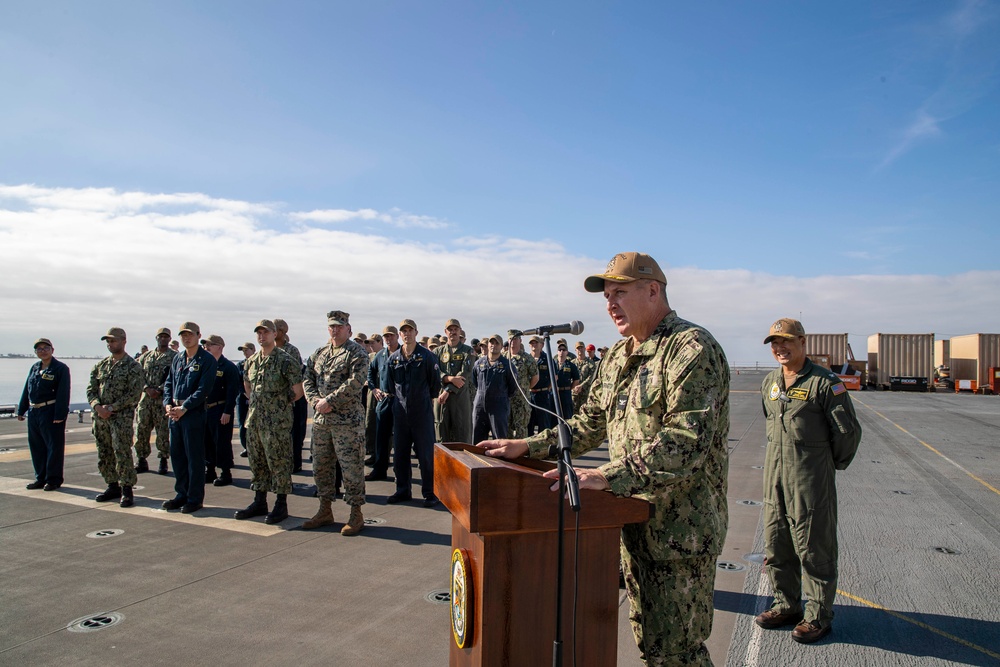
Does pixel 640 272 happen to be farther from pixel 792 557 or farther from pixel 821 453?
pixel 792 557

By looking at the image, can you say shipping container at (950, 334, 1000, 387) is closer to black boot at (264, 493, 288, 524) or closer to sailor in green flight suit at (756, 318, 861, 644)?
sailor in green flight suit at (756, 318, 861, 644)

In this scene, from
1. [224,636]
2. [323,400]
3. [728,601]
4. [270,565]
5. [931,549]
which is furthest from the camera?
[323,400]

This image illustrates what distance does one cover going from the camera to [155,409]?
9.25 metres

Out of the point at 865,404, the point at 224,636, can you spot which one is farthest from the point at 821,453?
the point at 865,404

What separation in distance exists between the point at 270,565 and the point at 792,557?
3853 mm

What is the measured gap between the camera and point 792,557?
3740 millimetres

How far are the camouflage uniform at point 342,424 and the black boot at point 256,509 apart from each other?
86 centimetres

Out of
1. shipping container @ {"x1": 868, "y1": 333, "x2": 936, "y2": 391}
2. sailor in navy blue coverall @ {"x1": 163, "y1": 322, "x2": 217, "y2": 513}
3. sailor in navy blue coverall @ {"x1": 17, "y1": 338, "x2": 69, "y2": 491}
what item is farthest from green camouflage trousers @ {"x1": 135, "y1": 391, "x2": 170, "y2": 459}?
shipping container @ {"x1": 868, "y1": 333, "x2": 936, "y2": 391}

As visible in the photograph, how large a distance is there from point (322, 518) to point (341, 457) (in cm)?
68

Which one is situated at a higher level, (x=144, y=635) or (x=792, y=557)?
(x=792, y=557)

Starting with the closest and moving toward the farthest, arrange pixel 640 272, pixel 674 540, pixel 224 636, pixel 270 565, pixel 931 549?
pixel 674 540
pixel 640 272
pixel 224 636
pixel 270 565
pixel 931 549

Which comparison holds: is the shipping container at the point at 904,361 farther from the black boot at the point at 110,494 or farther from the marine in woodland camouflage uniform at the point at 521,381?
the black boot at the point at 110,494

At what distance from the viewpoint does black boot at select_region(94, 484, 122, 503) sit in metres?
7.01

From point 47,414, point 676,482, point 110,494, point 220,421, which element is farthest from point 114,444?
point 676,482
